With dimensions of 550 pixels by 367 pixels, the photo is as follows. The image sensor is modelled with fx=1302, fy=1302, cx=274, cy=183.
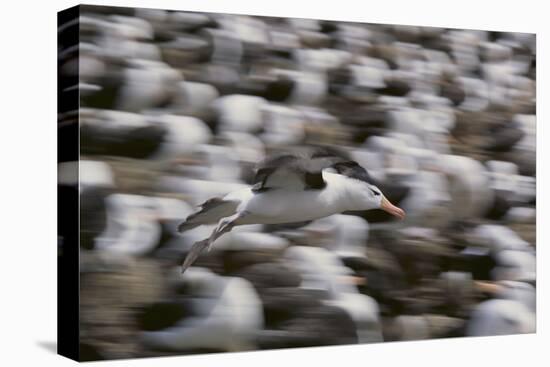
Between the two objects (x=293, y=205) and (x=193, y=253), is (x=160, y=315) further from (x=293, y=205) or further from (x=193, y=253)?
(x=293, y=205)

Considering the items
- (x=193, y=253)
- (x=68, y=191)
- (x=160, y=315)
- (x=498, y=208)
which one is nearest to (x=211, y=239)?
(x=193, y=253)

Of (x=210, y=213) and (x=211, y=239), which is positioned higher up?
(x=210, y=213)

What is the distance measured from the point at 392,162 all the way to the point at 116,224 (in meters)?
1.37

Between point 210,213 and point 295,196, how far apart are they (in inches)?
16.3

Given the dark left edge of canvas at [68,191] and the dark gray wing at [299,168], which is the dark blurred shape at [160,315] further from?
the dark gray wing at [299,168]

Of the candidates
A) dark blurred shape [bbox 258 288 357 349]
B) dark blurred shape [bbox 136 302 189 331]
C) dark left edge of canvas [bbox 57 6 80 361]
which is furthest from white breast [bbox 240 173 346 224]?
dark left edge of canvas [bbox 57 6 80 361]

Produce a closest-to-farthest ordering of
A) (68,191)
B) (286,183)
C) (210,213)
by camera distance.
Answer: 1. (68,191)
2. (210,213)
3. (286,183)

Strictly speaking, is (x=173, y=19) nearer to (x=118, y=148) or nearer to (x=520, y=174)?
(x=118, y=148)

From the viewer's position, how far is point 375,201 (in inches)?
235

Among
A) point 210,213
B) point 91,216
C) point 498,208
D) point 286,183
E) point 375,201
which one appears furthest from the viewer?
point 498,208

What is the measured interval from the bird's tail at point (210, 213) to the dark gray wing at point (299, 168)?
148 millimetres

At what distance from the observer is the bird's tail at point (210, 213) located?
558cm

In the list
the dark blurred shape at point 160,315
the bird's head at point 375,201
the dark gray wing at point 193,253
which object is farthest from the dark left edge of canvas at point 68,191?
the bird's head at point 375,201

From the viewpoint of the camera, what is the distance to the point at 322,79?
19.3ft
